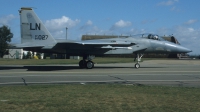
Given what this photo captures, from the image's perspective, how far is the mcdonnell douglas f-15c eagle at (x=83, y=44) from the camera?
24045 mm

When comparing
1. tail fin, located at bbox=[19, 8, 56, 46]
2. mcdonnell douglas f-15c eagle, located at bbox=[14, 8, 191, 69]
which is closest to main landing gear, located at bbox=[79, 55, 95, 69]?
mcdonnell douglas f-15c eagle, located at bbox=[14, 8, 191, 69]

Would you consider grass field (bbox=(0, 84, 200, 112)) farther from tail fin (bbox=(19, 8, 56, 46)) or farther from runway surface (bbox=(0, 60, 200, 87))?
tail fin (bbox=(19, 8, 56, 46))

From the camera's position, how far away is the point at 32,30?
24391 mm

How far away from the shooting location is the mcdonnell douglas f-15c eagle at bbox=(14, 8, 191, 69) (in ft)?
78.9

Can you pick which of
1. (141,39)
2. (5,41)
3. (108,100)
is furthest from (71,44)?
(5,41)

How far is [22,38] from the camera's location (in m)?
24.2

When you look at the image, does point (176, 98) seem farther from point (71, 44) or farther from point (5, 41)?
point (5, 41)

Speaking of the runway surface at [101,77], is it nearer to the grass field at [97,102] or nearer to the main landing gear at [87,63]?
the main landing gear at [87,63]

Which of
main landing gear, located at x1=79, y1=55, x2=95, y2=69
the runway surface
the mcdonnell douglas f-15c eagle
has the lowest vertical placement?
the runway surface

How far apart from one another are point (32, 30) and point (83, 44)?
4.28 m

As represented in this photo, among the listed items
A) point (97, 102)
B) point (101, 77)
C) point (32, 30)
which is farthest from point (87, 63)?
point (97, 102)

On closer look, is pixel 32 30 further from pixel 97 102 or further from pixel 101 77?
pixel 97 102

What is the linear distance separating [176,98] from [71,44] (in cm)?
1544

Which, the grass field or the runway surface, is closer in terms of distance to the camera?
the grass field
